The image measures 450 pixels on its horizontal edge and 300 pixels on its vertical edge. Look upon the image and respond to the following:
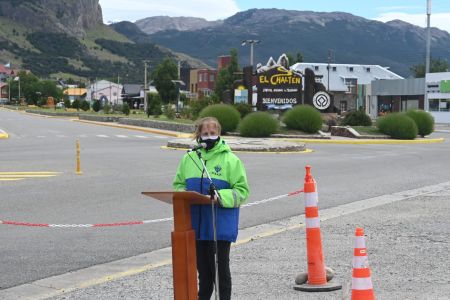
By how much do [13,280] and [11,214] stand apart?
397 centimetres

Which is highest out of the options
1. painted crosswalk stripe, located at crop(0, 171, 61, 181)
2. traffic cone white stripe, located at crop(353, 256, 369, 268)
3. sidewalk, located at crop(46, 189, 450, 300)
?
traffic cone white stripe, located at crop(353, 256, 369, 268)

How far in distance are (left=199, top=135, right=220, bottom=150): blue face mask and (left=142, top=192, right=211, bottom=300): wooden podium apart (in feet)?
1.52

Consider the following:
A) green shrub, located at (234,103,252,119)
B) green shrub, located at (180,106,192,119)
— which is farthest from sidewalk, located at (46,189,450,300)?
green shrub, located at (180,106,192,119)

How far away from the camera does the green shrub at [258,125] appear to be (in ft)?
106

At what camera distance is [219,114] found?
1345 inches

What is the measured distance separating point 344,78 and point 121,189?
90797mm

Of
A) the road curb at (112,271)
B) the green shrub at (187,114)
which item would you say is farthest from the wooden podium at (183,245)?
the green shrub at (187,114)

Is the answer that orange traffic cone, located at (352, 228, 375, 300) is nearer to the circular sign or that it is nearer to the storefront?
the circular sign

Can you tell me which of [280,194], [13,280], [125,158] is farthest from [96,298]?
[125,158]

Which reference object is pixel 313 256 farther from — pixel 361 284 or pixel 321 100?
pixel 321 100

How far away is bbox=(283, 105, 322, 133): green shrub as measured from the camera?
33.6 m

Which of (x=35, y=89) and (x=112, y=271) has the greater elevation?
(x=35, y=89)

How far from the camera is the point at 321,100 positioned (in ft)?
137

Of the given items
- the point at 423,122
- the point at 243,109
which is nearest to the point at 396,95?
the point at 423,122
